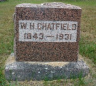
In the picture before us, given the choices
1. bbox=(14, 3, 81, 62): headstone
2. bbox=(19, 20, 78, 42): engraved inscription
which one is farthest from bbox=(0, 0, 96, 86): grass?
bbox=(19, 20, 78, 42): engraved inscription

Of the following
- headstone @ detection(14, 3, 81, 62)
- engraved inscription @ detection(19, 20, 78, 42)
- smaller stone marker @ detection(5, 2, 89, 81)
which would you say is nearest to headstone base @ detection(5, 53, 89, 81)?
smaller stone marker @ detection(5, 2, 89, 81)

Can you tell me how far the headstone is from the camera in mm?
3721

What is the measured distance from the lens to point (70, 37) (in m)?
3.88

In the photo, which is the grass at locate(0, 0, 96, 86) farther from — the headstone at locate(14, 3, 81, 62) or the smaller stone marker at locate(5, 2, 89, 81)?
the headstone at locate(14, 3, 81, 62)

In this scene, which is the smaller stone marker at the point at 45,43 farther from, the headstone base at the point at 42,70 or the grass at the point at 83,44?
the grass at the point at 83,44

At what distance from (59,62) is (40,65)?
287 mm

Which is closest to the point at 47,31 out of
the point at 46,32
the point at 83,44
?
the point at 46,32

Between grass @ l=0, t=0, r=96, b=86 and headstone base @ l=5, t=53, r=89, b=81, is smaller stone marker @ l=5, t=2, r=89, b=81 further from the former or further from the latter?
grass @ l=0, t=0, r=96, b=86

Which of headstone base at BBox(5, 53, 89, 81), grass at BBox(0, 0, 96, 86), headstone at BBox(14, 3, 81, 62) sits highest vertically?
headstone at BBox(14, 3, 81, 62)

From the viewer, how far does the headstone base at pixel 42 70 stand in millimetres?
3787

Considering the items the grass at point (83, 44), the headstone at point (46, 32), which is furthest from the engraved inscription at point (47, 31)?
the grass at point (83, 44)

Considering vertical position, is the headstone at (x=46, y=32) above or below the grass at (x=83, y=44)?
above

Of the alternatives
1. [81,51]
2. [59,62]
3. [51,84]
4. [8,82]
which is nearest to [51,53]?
[59,62]

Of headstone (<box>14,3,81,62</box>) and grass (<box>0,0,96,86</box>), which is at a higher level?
headstone (<box>14,3,81,62</box>)
